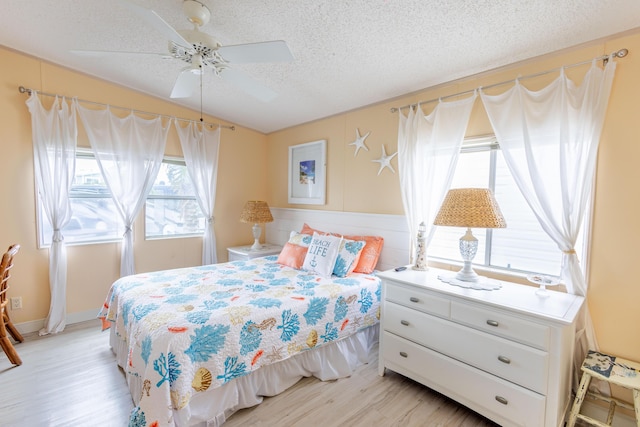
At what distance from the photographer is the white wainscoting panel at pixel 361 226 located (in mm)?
2863

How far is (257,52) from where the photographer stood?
5.65 feet

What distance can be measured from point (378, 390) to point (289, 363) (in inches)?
27.2

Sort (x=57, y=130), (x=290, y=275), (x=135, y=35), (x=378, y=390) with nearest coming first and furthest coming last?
(x=378, y=390), (x=135, y=35), (x=290, y=275), (x=57, y=130)

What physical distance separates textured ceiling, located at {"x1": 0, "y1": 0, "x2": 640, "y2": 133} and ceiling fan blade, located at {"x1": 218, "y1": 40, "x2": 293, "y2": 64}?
1.30ft

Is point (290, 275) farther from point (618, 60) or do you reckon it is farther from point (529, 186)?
point (618, 60)

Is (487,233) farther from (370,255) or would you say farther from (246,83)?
(246,83)

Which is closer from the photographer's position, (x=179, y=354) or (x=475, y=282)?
(x=179, y=354)

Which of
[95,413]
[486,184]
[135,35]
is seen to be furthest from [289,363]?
[135,35]

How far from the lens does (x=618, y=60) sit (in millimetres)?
1763

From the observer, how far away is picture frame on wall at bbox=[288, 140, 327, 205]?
371 centimetres

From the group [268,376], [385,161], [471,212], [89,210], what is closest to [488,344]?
[471,212]

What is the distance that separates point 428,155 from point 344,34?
1215 millimetres

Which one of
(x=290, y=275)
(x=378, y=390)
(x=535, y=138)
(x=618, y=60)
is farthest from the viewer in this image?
(x=290, y=275)

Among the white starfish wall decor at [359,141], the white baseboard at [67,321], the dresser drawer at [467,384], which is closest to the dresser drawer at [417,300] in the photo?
the dresser drawer at [467,384]
